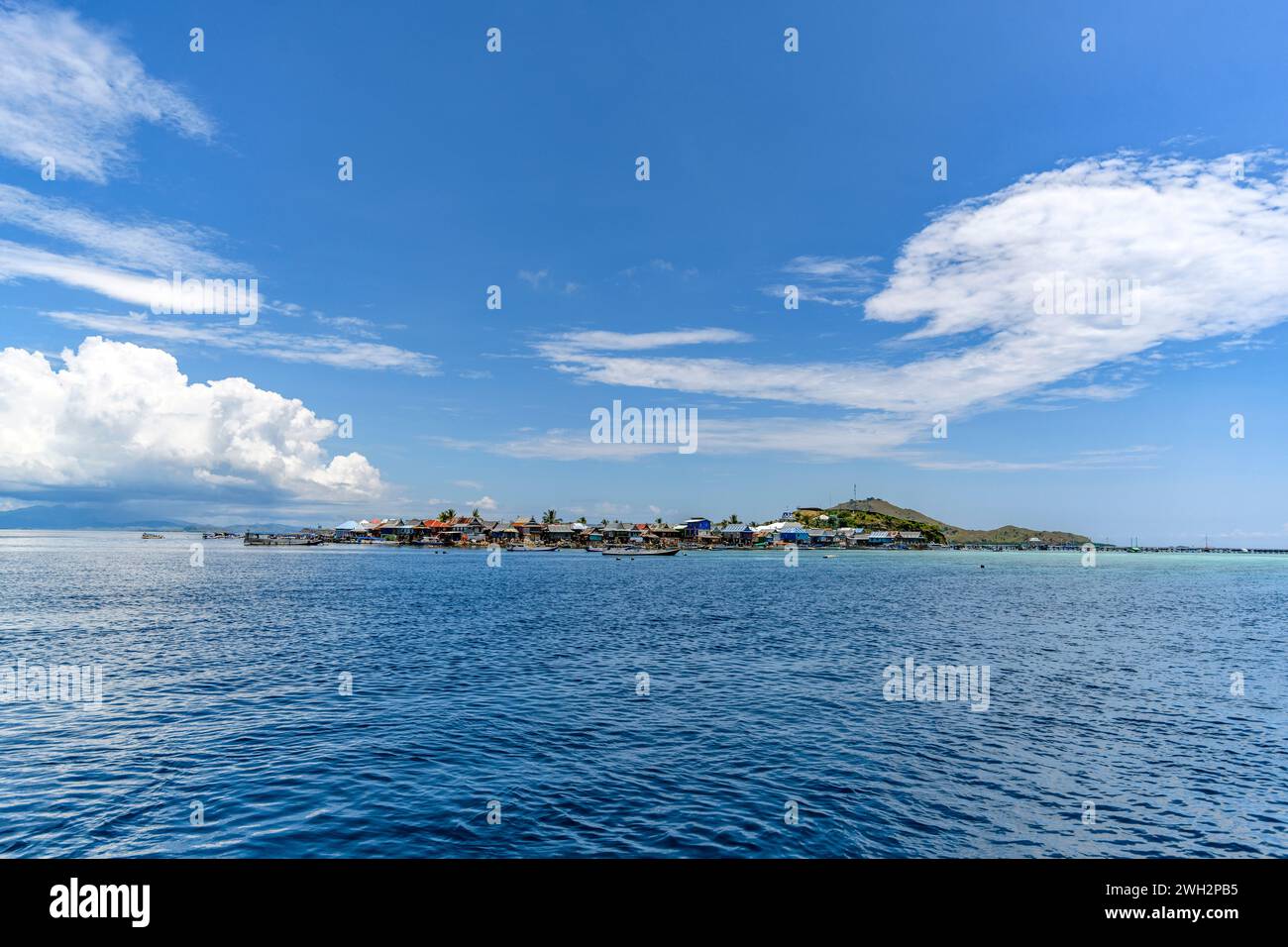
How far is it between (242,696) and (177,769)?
39.2 feet

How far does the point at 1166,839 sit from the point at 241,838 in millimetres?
27784

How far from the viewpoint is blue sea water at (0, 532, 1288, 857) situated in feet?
65.0

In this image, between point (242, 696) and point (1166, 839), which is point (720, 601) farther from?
point (1166, 839)

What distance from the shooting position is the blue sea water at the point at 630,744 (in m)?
19.8

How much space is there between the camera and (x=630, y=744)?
28.1 metres

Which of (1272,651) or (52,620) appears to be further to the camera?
(52,620)
